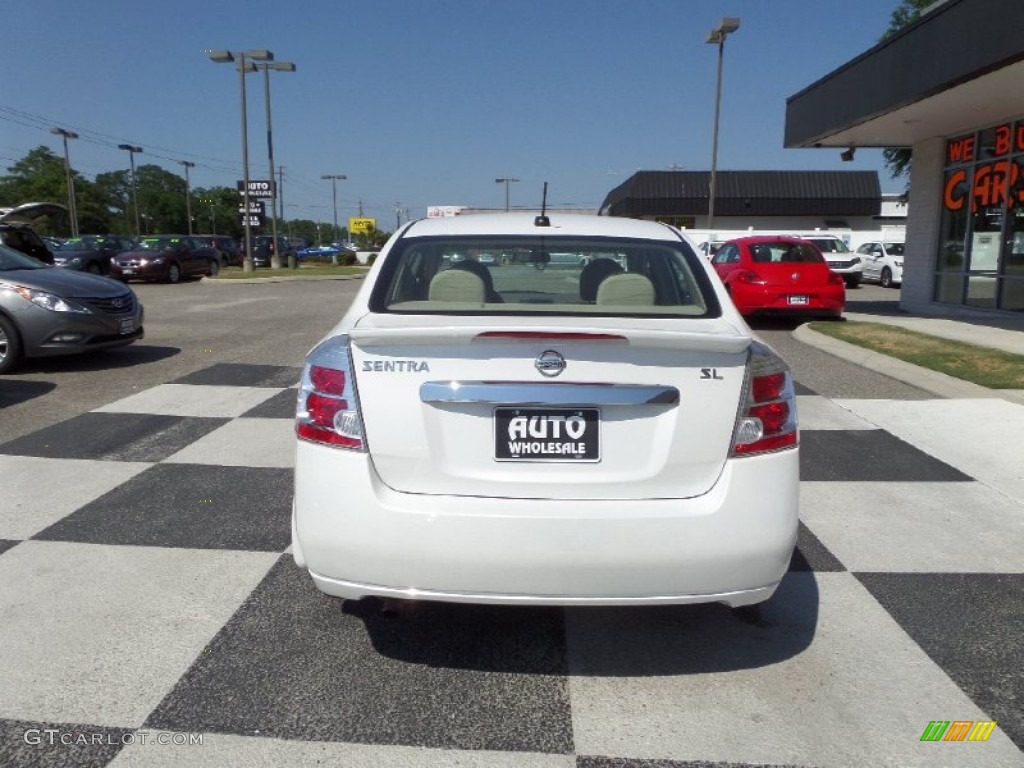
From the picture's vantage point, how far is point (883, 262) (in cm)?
2747

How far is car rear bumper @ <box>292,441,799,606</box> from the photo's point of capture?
256 cm

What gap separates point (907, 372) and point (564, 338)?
7389 mm

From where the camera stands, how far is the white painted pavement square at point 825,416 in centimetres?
670

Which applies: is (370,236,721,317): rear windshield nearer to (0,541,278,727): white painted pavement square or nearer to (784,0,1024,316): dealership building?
(0,541,278,727): white painted pavement square

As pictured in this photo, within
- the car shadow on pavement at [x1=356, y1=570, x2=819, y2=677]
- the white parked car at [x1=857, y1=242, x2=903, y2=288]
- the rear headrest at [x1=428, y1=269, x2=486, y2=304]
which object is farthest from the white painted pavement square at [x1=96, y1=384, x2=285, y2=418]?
the white parked car at [x1=857, y1=242, x2=903, y2=288]

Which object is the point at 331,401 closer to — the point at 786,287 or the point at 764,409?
the point at 764,409

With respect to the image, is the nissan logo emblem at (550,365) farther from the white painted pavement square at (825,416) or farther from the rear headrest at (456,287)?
the white painted pavement square at (825,416)

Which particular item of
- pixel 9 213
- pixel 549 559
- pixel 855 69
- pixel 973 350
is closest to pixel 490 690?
pixel 549 559

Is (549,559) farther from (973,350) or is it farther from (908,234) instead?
(908,234)

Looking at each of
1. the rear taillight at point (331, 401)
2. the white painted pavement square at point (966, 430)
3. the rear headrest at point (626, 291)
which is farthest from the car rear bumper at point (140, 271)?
the rear taillight at point (331, 401)

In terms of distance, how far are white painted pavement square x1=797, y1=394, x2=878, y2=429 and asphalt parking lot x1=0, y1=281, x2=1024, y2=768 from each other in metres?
1.42

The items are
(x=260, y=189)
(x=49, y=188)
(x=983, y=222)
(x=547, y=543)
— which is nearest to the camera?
(x=547, y=543)

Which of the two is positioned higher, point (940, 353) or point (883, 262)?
point (883, 262)

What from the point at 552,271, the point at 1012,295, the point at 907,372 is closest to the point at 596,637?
the point at 552,271
